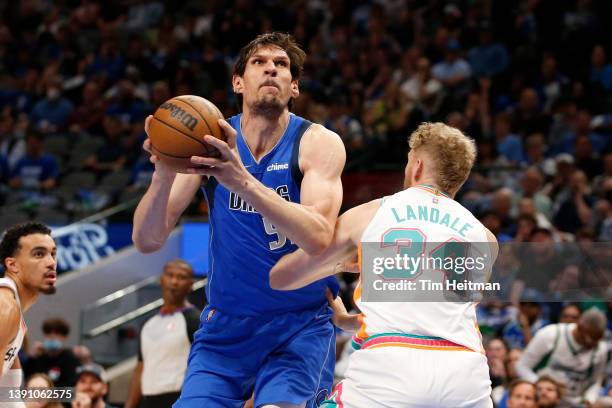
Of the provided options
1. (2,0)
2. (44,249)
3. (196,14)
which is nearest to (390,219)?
(44,249)

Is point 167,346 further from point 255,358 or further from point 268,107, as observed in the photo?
point 268,107

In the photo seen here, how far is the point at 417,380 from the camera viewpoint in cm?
367

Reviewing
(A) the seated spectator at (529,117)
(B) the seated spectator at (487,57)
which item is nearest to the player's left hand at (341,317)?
(A) the seated spectator at (529,117)

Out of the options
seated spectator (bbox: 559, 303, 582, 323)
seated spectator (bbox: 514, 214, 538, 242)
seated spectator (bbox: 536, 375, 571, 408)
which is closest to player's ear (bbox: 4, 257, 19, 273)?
seated spectator (bbox: 536, 375, 571, 408)

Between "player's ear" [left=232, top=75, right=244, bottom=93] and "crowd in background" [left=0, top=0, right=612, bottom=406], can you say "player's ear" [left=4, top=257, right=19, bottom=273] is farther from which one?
"crowd in background" [left=0, top=0, right=612, bottom=406]

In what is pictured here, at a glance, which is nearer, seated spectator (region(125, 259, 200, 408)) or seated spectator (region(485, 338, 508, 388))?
seated spectator (region(125, 259, 200, 408))

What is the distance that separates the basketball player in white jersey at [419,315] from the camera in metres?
3.70

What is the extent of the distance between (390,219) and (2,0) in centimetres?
1657

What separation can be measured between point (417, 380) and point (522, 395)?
412 cm

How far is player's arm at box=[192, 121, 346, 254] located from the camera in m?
3.84

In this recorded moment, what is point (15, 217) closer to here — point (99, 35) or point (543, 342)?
point (99, 35)

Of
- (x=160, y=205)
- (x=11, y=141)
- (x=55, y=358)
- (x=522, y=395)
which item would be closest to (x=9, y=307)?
(x=160, y=205)

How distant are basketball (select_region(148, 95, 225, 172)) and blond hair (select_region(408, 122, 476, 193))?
88cm

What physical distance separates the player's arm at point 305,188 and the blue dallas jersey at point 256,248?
111 millimetres
